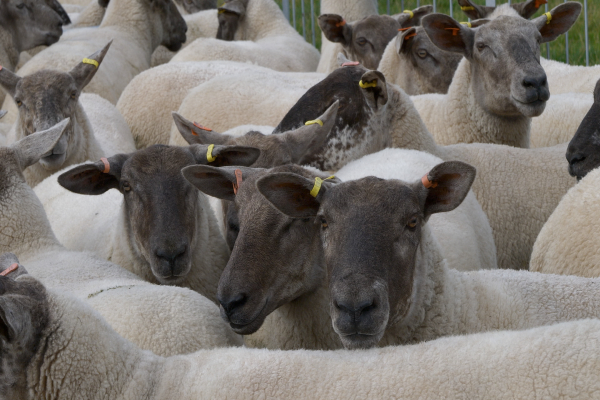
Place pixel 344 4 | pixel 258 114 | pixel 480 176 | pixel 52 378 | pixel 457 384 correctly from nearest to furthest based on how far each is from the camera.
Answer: pixel 457 384 < pixel 52 378 < pixel 480 176 < pixel 258 114 < pixel 344 4

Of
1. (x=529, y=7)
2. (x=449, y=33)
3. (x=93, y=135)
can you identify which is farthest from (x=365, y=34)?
(x=93, y=135)

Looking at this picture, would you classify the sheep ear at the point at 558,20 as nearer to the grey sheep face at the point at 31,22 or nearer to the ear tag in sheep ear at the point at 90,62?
the ear tag in sheep ear at the point at 90,62

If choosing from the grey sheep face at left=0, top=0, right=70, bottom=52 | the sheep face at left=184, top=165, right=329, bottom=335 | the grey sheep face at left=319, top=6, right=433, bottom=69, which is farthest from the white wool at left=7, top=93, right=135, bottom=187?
the sheep face at left=184, top=165, right=329, bottom=335

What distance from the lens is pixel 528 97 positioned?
5.12m

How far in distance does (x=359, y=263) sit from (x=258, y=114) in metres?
3.74

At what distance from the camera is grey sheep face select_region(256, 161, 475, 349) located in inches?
106

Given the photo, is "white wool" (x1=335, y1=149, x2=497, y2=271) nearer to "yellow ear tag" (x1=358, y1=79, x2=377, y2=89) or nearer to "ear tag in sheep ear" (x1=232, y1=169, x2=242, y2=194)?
"yellow ear tag" (x1=358, y1=79, x2=377, y2=89)

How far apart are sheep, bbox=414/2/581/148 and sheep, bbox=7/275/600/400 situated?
3060mm

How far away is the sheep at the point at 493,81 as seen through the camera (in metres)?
5.19

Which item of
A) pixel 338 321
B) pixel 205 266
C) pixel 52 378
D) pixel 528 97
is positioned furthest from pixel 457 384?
pixel 528 97

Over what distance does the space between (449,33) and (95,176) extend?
2701 millimetres

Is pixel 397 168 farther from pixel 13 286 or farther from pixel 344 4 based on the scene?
pixel 344 4

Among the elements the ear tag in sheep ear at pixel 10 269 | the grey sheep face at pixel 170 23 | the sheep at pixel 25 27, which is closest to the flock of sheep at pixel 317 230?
the ear tag in sheep ear at pixel 10 269

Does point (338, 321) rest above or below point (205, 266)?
above
